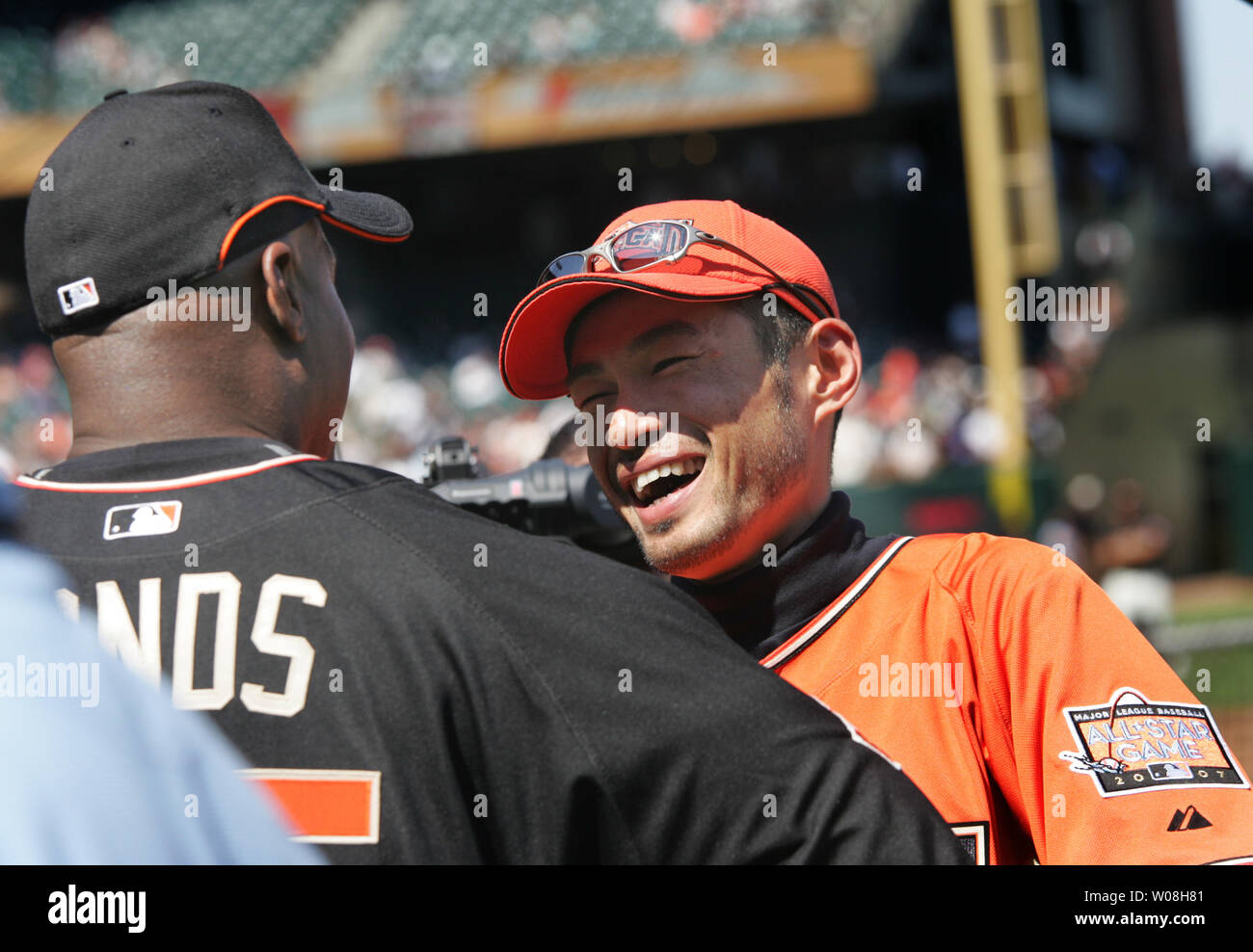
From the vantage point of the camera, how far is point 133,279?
1242 millimetres

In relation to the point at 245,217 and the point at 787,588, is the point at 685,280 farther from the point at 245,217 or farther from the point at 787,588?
the point at 245,217

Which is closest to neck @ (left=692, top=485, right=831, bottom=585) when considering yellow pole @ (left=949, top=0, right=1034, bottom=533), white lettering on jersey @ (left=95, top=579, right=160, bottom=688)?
white lettering on jersey @ (left=95, top=579, right=160, bottom=688)

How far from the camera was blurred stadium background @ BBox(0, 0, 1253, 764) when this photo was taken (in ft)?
33.0

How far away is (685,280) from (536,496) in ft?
1.17

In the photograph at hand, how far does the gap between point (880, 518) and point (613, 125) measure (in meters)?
4.82

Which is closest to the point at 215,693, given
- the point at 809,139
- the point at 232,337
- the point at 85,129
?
the point at 232,337

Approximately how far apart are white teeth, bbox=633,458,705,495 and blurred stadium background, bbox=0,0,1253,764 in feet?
24.1

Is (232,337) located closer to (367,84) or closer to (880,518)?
(880,518)

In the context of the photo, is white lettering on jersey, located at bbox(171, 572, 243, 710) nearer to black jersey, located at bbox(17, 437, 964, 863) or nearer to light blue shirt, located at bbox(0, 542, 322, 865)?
black jersey, located at bbox(17, 437, 964, 863)

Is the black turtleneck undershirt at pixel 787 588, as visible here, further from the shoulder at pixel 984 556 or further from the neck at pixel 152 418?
the neck at pixel 152 418

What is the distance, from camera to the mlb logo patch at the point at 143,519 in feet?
3.71

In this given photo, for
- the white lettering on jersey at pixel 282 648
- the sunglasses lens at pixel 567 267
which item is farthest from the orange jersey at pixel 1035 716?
the white lettering on jersey at pixel 282 648

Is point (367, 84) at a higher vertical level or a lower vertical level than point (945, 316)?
higher
